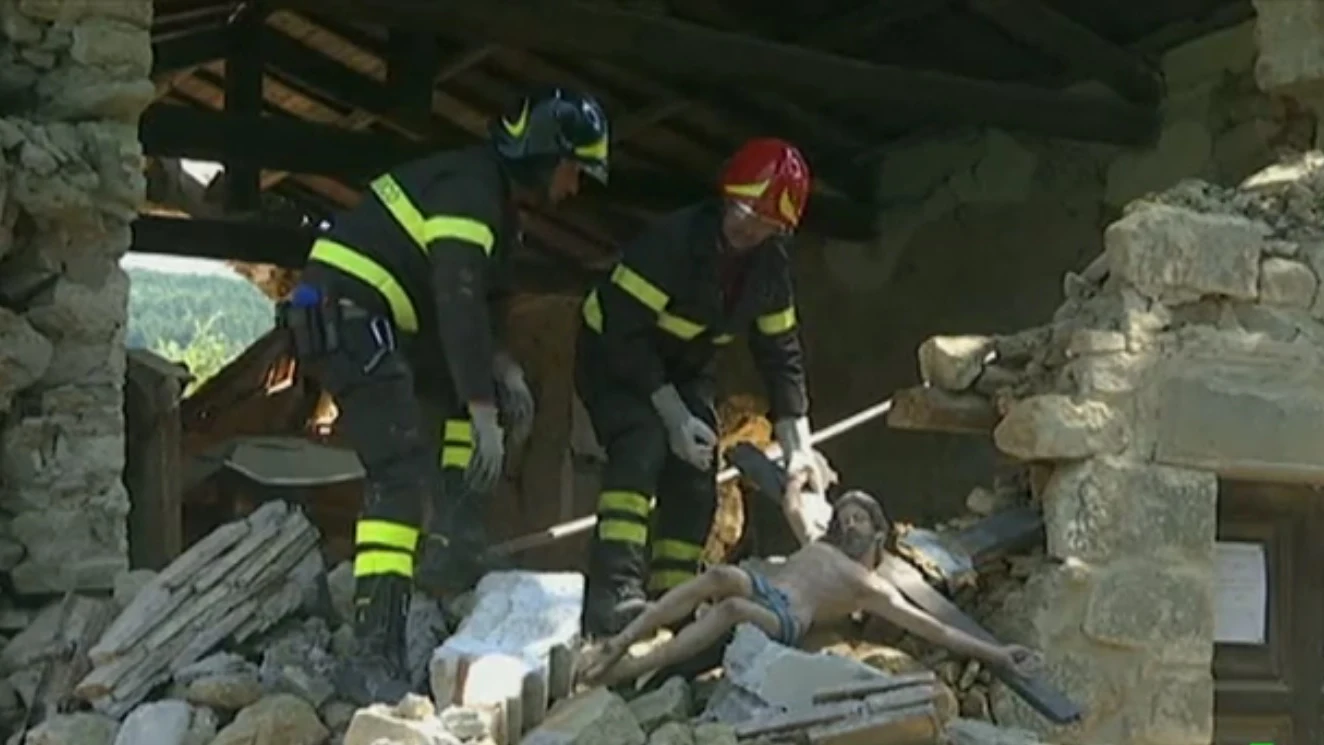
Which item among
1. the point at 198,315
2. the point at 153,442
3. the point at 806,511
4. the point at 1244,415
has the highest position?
the point at 1244,415

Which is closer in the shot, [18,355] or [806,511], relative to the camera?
[806,511]

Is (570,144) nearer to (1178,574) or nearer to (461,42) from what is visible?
(1178,574)

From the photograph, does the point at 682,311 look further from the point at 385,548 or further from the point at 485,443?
the point at 385,548

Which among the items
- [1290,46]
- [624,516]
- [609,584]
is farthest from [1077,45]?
[609,584]

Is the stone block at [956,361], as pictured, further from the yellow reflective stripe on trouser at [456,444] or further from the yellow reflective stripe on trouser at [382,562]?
the yellow reflective stripe on trouser at [382,562]

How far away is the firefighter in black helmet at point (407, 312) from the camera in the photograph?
4418 mm

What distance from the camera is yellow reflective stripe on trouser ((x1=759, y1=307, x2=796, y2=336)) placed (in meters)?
5.18

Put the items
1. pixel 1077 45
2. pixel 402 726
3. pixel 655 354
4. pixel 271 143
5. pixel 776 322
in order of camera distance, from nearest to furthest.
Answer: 1. pixel 402 726
2. pixel 655 354
3. pixel 776 322
4. pixel 1077 45
5. pixel 271 143

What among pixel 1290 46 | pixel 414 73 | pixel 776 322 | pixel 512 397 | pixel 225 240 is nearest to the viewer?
pixel 512 397

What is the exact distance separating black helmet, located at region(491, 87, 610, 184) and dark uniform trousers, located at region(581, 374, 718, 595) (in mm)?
748

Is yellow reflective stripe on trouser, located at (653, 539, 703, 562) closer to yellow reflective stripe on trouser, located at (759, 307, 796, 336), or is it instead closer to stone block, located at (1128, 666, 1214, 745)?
yellow reflective stripe on trouser, located at (759, 307, 796, 336)

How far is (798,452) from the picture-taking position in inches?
203

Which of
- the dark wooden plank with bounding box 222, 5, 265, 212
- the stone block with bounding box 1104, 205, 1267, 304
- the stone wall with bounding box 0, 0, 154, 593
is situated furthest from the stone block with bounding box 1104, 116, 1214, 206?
the stone wall with bounding box 0, 0, 154, 593

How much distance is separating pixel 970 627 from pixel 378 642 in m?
1.51
